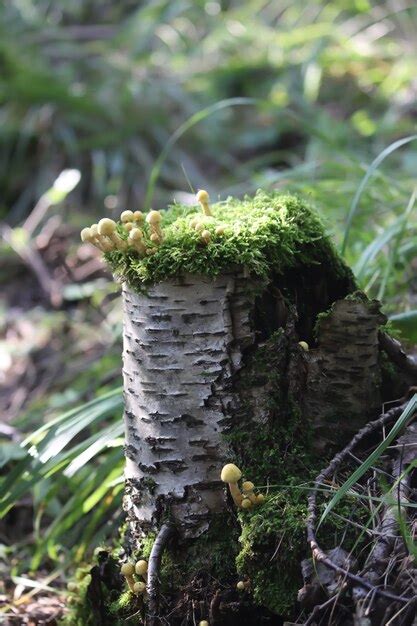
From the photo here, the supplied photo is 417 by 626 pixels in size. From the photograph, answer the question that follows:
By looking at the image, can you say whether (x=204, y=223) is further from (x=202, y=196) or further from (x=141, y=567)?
(x=141, y=567)

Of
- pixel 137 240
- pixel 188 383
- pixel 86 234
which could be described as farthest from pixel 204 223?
pixel 188 383

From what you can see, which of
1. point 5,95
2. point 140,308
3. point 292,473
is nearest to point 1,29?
point 5,95

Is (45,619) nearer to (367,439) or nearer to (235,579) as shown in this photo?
(235,579)

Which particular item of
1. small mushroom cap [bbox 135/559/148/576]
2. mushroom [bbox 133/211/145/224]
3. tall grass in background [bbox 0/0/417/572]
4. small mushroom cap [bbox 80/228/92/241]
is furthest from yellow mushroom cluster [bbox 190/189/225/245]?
tall grass in background [bbox 0/0/417/572]

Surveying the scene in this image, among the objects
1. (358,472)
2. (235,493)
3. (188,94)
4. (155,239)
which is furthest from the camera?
(188,94)

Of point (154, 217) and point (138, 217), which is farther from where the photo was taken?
point (138, 217)

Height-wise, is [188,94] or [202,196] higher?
[188,94]

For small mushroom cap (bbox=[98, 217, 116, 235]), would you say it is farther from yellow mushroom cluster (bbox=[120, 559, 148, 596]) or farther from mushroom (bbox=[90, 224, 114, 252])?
yellow mushroom cluster (bbox=[120, 559, 148, 596])
